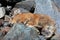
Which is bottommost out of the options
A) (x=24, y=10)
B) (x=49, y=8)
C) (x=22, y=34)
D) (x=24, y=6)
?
(x=22, y=34)

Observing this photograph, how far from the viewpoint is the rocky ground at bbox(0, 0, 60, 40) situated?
7.25 metres

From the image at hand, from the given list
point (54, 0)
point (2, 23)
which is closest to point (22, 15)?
point (2, 23)

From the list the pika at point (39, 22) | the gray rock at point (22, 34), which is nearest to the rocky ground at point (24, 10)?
the gray rock at point (22, 34)

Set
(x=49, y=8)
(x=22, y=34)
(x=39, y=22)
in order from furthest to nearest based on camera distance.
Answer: (x=49, y=8) → (x=39, y=22) → (x=22, y=34)

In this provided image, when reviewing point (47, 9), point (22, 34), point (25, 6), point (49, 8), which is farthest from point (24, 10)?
point (22, 34)

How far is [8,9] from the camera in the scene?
1097 centimetres

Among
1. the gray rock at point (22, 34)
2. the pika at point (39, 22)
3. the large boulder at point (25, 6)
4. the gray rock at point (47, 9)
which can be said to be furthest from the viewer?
the large boulder at point (25, 6)

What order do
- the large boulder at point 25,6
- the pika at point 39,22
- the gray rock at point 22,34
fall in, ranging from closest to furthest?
the gray rock at point 22,34, the pika at point 39,22, the large boulder at point 25,6

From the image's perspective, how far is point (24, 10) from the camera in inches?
415

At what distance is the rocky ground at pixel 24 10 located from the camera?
285 inches

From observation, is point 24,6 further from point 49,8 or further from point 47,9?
point 49,8

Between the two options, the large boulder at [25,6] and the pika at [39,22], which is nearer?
the pika at [39,22]

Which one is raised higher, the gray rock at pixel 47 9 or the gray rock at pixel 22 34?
the gray rock at pixel 47 9

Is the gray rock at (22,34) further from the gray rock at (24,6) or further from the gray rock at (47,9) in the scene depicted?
the gray rock at (24,6)
